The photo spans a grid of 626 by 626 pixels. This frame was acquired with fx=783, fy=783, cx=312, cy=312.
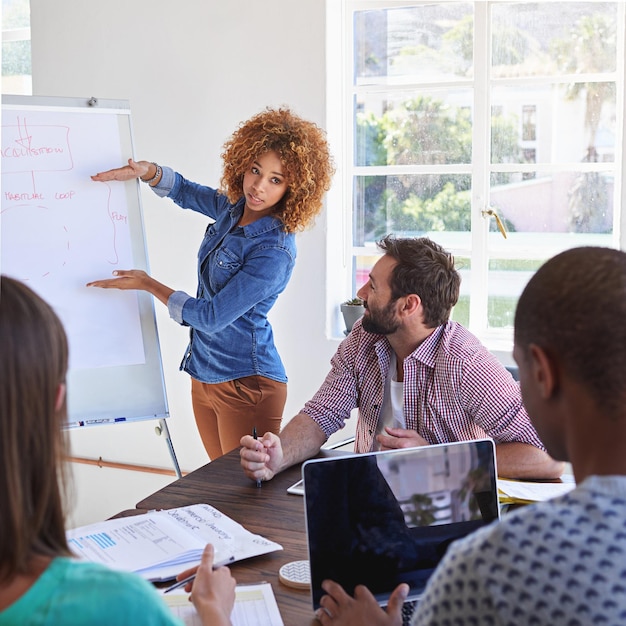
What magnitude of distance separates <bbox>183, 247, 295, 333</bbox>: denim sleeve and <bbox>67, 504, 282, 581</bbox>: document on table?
2.89 ft

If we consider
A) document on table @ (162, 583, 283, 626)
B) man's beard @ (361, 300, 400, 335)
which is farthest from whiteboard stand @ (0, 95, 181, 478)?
document on table @ (162, 583, 283, 626)

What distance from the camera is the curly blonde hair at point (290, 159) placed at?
2391mm

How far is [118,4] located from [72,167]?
158 centimetres

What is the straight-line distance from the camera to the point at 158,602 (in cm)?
A: 76

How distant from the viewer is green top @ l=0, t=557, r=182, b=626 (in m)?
0.72

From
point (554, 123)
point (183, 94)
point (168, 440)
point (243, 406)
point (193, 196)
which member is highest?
point (183, 94)

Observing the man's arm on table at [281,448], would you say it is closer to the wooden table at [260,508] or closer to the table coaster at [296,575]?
the wooden table at [260,508]

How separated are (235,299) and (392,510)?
4.01 ft

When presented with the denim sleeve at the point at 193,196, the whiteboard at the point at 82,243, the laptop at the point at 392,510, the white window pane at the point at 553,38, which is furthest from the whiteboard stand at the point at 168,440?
the white window pane at the point at 553,38

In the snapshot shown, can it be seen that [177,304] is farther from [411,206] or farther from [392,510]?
[411,206]

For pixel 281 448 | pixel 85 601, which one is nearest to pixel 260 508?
pixel 281 448

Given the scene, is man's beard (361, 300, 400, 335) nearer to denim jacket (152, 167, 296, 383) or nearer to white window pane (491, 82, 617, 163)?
denim jacket (152, 167, 296, 383)

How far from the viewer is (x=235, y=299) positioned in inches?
90.5

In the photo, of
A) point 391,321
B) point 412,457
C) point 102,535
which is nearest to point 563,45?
point 391,321
